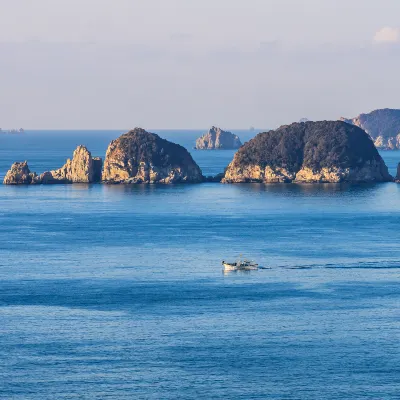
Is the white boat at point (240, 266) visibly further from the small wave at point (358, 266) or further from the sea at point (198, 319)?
the small wave at point (358, 266)

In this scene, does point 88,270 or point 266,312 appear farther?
point 88,270

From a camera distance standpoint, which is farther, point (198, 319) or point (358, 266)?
point (358, 266)

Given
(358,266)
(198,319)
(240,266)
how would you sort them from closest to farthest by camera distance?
(198,319), (240,266), (358,266)

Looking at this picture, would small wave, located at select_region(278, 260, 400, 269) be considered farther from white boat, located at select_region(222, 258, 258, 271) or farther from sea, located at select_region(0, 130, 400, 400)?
white boat, located at select_region(222, 258, 258, 271)

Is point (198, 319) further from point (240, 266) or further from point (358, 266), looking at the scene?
point (358, 266)

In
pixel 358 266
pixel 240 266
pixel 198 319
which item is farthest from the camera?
pixel 358 266

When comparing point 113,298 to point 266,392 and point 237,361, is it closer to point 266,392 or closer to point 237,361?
point 237,361

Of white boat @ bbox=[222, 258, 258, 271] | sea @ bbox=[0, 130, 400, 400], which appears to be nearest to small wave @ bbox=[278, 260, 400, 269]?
sea @ bbox=[0, 130, 400, 400]

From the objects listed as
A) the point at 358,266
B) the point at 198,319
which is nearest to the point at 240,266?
the point at 358,266

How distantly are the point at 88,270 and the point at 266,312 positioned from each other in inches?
1377

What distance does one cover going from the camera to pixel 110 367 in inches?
3878

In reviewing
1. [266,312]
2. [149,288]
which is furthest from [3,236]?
[266,312]

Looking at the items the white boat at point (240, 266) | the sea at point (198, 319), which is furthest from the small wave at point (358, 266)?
the white boat at point (240, 266)

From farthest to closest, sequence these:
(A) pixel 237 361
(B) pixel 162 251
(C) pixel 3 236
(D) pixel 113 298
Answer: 1. (C) pixel 3 236
2. (B) pixel 162 251
3. (D) pixel 113 298
4. (A) pixel 237 361
